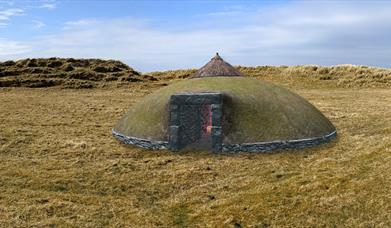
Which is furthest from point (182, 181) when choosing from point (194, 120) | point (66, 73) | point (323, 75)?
point (323, 75)

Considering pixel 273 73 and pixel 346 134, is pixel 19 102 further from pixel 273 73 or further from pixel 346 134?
pixel 273 73

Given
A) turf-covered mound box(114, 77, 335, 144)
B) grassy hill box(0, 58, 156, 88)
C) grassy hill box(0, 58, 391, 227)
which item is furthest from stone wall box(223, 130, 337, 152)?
grassy hill box(0, 58, 156, 88)

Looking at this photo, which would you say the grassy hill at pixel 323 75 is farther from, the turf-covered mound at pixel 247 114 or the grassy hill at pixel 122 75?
the turf-covered mound at pixel 247 114

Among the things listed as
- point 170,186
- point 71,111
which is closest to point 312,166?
point 170,186

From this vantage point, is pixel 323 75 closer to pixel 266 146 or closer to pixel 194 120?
pixel 266 146

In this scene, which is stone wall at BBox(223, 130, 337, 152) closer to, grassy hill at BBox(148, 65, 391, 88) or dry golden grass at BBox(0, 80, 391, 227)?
dry golden grass at BBox(0, 80, 391, 227)

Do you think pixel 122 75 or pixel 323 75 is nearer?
pixel 323 75

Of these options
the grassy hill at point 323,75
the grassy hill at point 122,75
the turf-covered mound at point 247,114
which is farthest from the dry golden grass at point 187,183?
the grassy hill at point 323,75

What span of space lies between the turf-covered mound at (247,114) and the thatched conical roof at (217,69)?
78 cm

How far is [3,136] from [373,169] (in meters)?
26.6

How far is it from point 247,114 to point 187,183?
26.2 ft

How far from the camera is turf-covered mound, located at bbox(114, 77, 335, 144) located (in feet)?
94.8

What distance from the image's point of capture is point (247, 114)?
29.5 m

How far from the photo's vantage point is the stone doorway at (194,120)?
2873cm
